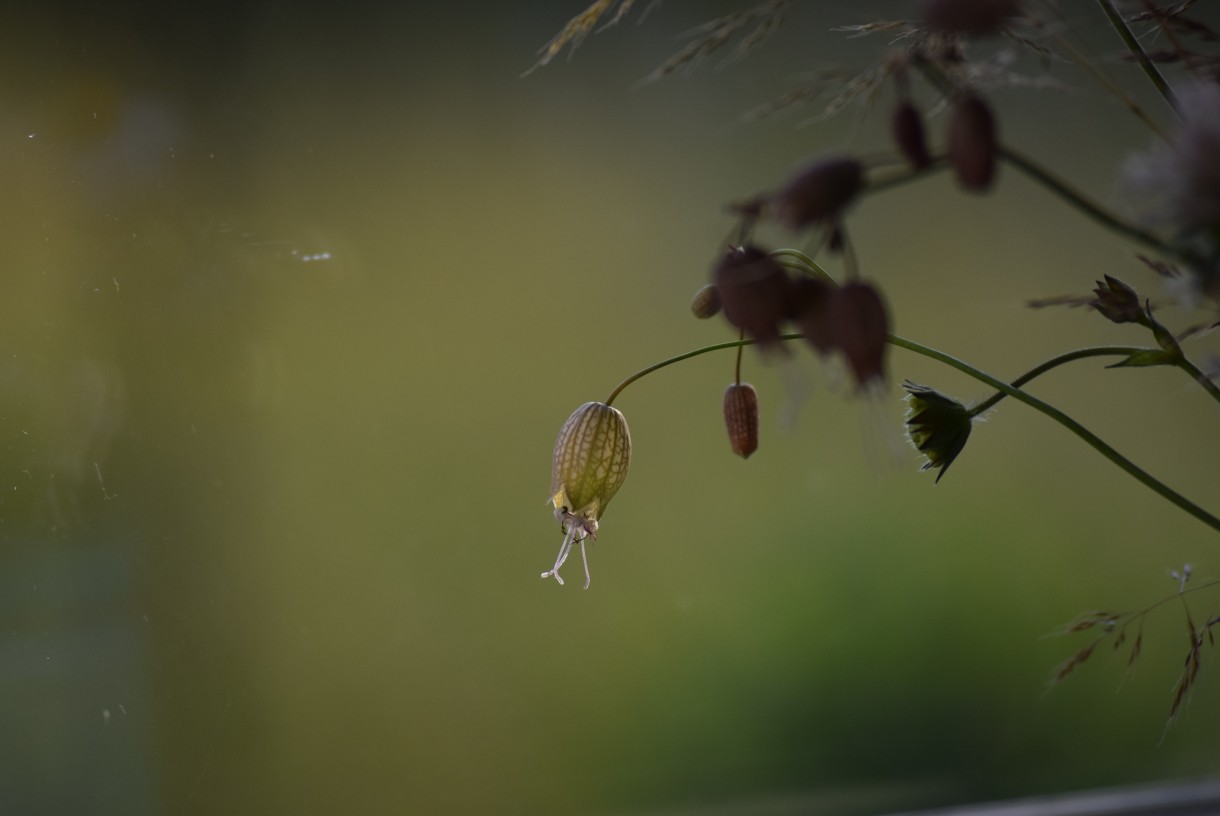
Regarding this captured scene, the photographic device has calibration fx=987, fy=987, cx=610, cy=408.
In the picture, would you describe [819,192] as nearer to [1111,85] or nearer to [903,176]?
[903,176]

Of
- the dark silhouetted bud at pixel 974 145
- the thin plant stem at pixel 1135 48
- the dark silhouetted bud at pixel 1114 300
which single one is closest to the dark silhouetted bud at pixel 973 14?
the dark silhouetted bud at pixel 974 145

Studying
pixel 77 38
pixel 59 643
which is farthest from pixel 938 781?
pixel 77 38

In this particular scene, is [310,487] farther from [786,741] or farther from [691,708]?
[786,741]

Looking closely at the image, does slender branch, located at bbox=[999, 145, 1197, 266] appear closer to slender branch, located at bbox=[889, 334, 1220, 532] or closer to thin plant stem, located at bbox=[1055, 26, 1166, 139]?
thin plant stem, located at bbox=[1055, 26, 1166, 139]

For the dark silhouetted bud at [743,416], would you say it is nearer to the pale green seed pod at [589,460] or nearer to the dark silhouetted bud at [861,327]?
the pale green seed pod at [589,460]

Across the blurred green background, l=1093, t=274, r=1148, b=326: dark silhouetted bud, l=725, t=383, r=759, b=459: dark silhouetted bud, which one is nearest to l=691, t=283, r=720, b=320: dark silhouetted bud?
l=725, t=383, r=759, b=459: dark silhouetted bud

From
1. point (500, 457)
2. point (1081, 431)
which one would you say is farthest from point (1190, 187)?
point (500, 457)
